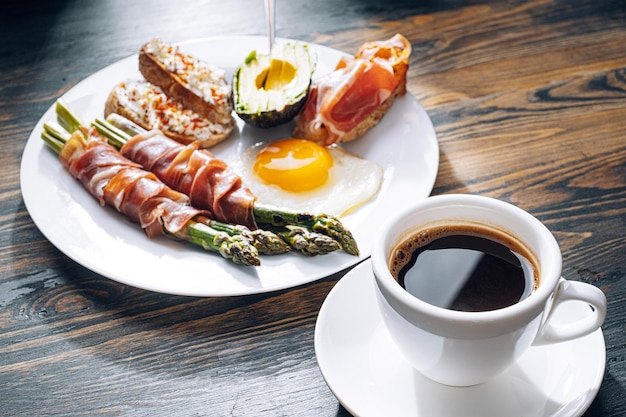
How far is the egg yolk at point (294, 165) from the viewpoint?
2277mm

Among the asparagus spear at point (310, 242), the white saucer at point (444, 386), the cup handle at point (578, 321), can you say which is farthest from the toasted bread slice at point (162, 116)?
the cup handle at point (578, 321)

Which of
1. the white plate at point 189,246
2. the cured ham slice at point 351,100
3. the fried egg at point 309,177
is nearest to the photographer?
the white plate at point 189,246

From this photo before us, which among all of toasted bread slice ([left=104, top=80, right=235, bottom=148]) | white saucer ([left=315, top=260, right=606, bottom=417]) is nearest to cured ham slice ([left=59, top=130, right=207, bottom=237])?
toasted bread slice ([left=104, top=80, right=235, bottom=148])

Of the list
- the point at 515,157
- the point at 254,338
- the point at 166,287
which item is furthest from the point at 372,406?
the point at 515,157

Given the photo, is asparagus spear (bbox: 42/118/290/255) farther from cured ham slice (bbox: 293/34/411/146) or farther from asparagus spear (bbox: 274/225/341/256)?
cured ham slice (bbox: 293/34/411/146)

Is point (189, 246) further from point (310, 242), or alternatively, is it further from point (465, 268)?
point (465, 268)

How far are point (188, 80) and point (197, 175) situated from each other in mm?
579

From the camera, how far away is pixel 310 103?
8.21 feet

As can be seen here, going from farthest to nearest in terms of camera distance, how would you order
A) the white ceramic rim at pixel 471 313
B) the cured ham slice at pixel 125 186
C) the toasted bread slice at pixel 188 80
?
the toasted bread slice at pixel 188 80 < the cured ham slice at pixel 125 186 < the white ceramic rim at pixel 471 313

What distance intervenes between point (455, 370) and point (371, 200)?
0.90 m

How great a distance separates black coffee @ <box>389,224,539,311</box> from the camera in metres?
1.35

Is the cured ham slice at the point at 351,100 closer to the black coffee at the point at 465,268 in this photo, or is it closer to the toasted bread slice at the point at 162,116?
the toasted bread slice at the point at 162,116

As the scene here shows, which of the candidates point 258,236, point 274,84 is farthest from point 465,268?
point 274,84

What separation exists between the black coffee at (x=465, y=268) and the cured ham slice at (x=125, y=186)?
79 cm
